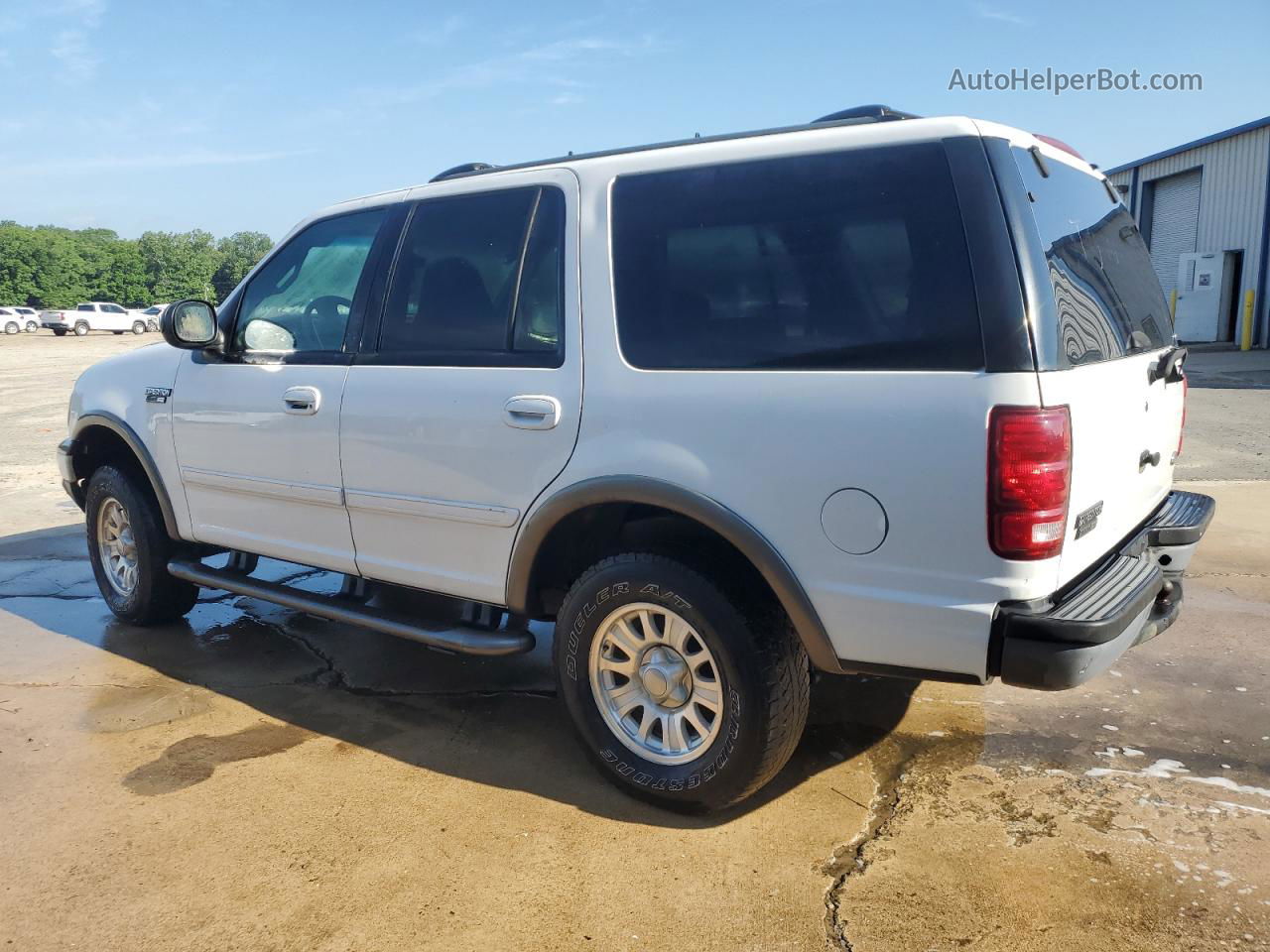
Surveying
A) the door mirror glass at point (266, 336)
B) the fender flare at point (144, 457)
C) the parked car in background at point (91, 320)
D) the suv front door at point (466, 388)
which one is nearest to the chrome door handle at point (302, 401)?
the suv front door at point (466, 388)

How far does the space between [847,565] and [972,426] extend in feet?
1.67

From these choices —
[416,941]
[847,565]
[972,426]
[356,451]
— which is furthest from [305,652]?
[972,426]

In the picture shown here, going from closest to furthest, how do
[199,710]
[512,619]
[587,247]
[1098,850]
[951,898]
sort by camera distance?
[951,898]
[1098,850]
[587,247]
[512,619]
[199,710]

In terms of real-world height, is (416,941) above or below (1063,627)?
below

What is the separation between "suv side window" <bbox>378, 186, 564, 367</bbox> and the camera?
3.39 m

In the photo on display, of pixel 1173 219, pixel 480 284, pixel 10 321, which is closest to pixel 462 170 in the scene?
pixel 480 284

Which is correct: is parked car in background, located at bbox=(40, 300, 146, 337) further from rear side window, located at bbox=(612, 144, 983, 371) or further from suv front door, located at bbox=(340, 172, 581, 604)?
rear side window, located at bbox=(612, 144, 983, 371)

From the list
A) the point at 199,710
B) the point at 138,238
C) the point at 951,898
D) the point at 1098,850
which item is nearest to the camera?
the point at 951,898

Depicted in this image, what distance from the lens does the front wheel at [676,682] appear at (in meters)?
2.94

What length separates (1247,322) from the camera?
73.3 feet

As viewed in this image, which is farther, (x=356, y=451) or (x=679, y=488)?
(x=356, y=451)

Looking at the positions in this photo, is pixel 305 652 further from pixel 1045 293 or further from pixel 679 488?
pixel 1045 293

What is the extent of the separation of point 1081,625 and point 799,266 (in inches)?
47.7

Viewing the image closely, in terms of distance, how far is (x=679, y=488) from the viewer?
294cm
